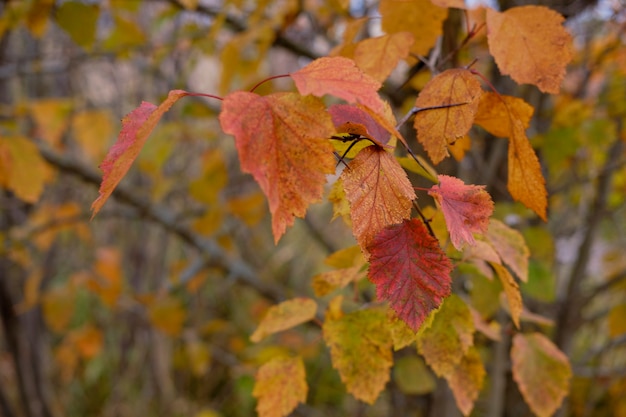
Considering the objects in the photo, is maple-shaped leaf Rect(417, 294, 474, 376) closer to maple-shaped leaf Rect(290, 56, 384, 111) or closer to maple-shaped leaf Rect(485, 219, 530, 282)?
maple-shaped leaf Rect(485, 219, 530, 282)

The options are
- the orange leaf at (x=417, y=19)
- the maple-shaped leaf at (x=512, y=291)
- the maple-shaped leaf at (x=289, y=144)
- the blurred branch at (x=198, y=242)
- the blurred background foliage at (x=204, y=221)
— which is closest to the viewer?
the maple-shaped leaf at (x=289, y=144)

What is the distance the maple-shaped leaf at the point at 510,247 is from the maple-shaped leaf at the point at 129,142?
0.35 meters

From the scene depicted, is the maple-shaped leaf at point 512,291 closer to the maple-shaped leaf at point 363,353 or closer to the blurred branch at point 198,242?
the maple-shaped leaf at point 363,353

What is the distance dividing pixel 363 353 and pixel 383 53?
12.0 inches

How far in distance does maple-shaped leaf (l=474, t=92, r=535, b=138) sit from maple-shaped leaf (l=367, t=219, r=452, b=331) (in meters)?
0.17

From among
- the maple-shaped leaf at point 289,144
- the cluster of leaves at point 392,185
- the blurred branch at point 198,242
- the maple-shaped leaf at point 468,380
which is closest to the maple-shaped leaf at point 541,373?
the cluster of leaves at point 392,185

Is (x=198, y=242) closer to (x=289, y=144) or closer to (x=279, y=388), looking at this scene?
(x=279, y=388)

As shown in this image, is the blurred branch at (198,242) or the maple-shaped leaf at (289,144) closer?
the maple-shaped leaf at (289,144)

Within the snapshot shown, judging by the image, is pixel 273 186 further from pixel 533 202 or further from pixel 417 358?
pixel 417 358

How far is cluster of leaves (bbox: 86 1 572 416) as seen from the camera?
37cm

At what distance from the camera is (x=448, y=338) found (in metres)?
0.52

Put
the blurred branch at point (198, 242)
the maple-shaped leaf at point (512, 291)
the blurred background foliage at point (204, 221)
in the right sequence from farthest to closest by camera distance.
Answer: the blurred branch at point (198, 242) < the blurred background foliage at point (204, 221) < the maple-shaped leaf at point (512, 291)

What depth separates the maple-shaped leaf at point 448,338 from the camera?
20.3 inches

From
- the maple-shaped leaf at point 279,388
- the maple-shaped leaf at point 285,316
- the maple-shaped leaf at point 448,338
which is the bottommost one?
the maple-shaped leaf at point 279,388
